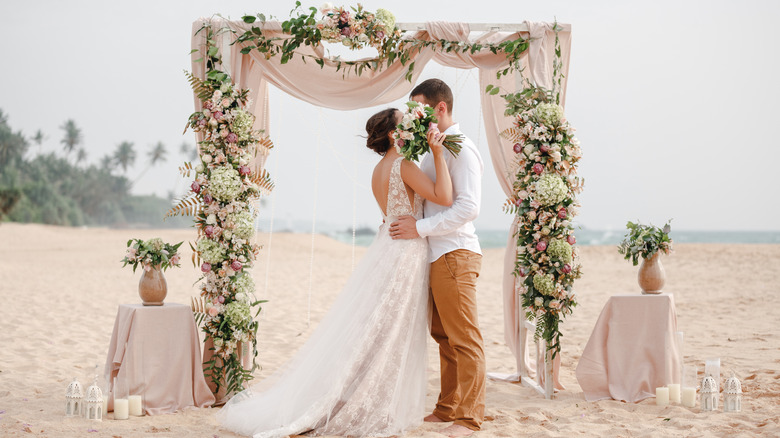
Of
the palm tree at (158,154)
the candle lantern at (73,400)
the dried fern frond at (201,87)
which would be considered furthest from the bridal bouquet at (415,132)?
the palm tree at (158,154)

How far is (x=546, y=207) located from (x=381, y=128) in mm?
1584

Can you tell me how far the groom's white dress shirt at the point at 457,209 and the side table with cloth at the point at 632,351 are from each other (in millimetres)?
1489

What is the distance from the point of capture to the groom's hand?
4.22m

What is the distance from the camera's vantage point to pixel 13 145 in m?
46.3

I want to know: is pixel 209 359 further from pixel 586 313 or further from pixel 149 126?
pixel 149 126

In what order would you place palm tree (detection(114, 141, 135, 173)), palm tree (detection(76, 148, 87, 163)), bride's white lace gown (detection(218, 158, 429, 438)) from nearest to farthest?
bride's white lace gown (detection(218, 158, 429, 438)) < palm tree (detection(76, 148, 87, 163)) < palm tree (detection(114, 141, 135, 173))

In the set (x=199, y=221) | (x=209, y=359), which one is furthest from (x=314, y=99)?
(x=209, y=359)

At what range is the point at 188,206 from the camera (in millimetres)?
4980

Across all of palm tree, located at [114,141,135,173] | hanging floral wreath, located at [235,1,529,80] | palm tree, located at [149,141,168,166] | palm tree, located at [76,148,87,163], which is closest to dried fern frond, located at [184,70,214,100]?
hanging floral wreath, located at [235,1,529,80]

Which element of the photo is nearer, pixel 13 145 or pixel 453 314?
pixel 453 314

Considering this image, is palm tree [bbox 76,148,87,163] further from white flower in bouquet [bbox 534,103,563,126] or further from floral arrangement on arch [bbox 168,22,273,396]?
white flower in bouquet [bbox 534,103,563,126]

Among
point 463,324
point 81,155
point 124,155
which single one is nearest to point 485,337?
point 463,324

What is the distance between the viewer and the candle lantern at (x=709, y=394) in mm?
4621

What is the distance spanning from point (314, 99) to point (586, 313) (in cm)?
695
